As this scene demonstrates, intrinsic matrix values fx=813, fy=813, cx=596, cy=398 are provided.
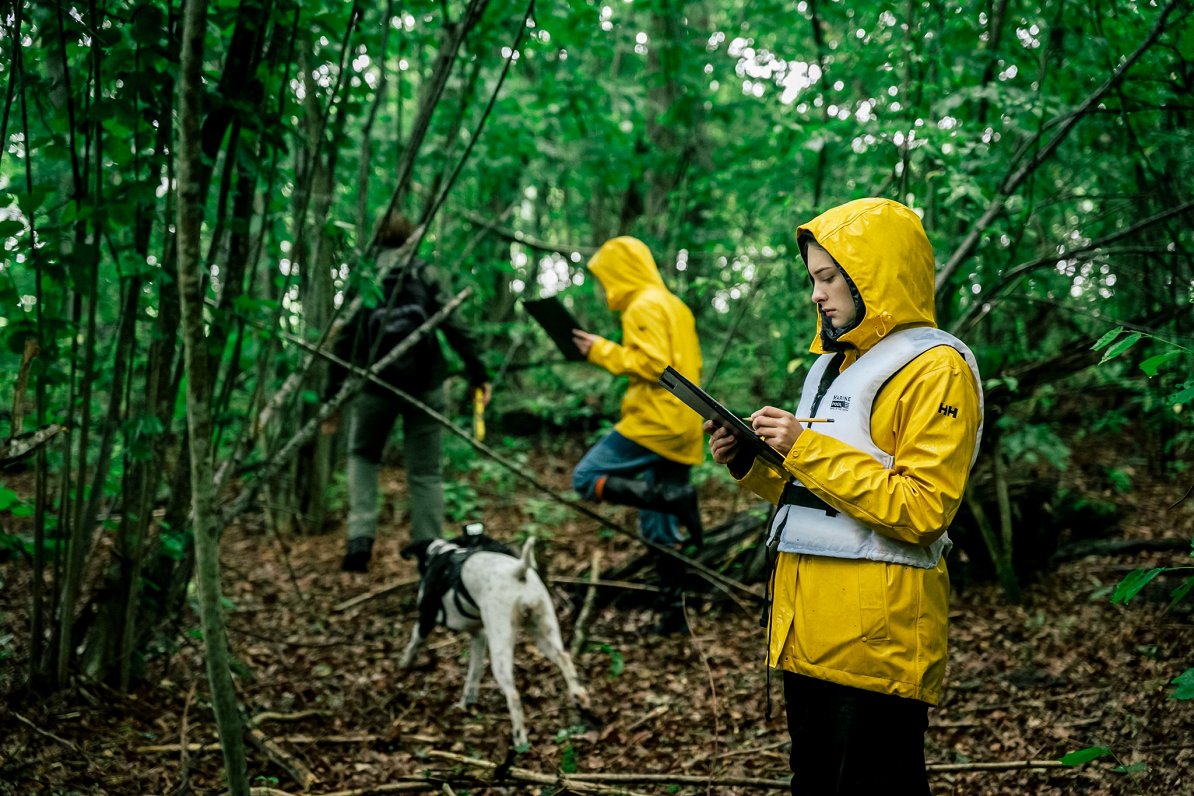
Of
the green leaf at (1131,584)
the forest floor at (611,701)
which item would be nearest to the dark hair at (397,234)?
the forest floor at (611,701)

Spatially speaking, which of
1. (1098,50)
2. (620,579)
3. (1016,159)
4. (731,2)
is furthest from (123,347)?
(731,2)

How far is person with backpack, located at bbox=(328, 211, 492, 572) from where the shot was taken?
571cm

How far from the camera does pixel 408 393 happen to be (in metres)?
5.76

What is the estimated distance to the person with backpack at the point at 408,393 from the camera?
225 inches

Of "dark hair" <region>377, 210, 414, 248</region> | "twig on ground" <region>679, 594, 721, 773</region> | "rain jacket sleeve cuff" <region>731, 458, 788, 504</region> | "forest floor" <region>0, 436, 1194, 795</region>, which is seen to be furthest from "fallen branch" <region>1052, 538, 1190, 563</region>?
"dark hair" <region>377, 210, 414, 248</region>

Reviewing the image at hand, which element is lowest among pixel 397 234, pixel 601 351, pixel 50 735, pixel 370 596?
pixel 370 596

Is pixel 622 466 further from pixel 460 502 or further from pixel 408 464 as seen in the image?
pixel 460 502

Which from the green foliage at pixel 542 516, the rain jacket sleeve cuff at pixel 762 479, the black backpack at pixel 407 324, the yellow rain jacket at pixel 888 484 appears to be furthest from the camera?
the green foliage at pixel 542 516

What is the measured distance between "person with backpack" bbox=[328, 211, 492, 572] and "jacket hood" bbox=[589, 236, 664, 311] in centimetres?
120

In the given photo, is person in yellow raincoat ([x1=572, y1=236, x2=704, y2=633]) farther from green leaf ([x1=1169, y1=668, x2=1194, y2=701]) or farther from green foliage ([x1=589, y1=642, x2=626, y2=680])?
green leaf ([x1=1169, y1=668, x2=1194, y2=701])

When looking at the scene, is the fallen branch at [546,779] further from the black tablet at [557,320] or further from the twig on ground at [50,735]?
the black tablet at [557,320]

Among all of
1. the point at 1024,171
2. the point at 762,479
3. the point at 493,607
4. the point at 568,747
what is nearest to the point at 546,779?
the point at 568,747

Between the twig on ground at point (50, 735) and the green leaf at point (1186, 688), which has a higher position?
the green leaf at point (1186, 688)

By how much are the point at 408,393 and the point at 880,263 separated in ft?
13.7
